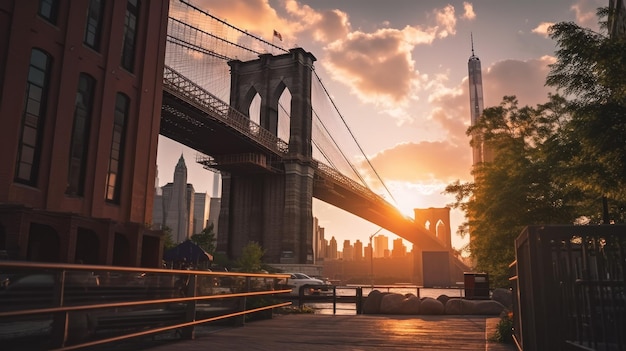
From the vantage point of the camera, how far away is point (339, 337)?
25.7 feet

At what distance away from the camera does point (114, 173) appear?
23719 mm

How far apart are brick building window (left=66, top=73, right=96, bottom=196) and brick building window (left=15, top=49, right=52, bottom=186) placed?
182 cm

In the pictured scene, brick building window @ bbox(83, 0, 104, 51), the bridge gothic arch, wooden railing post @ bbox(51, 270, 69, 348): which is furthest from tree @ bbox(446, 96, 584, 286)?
the bridge gothic arch

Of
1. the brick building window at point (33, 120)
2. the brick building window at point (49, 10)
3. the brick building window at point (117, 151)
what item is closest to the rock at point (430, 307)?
the brick building window at point (33, 120)

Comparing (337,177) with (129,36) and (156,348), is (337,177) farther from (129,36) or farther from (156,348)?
(156,348)

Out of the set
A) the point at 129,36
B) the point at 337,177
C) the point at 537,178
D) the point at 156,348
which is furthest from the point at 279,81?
the point at 156,348

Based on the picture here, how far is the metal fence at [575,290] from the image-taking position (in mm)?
3305

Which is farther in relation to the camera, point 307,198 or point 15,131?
point 307,198

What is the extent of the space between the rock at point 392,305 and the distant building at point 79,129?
12.5m

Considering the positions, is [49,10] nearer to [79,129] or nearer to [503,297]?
[79,129]

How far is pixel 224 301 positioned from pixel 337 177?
55.5 m

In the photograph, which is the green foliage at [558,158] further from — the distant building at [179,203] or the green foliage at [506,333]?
the distant building at [179,203]

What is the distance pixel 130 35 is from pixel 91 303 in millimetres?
23766

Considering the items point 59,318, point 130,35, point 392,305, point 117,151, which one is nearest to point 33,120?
point 117,151
